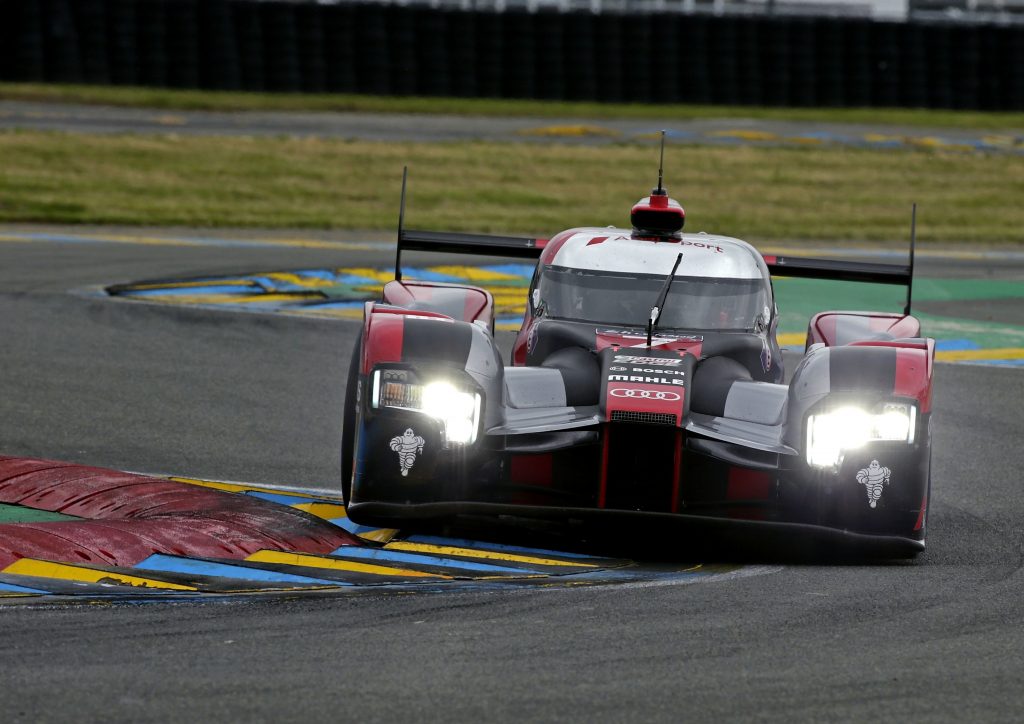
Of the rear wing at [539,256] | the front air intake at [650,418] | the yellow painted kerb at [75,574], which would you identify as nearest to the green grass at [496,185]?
the rear wing at [539,256]

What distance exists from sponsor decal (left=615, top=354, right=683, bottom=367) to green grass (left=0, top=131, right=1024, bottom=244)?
13563mm

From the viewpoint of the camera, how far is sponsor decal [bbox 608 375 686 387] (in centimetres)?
637

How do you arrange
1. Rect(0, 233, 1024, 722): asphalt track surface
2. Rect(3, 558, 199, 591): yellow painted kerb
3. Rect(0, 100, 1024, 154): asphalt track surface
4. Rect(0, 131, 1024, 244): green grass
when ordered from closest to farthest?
1. Rect(0, 233, 1024, 722): asphalt track surface
2. Rect(3, 558, 199, 591): yellow painted kerb
3. Rect(0, 131, 1024, 244): green grass
4. Rect(0, 100, 1024, 154): asphalt track surface

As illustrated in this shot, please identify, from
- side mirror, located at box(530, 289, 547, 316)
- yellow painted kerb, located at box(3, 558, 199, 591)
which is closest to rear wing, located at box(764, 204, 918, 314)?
side mirror, located at box(530, 289, 547, 316)

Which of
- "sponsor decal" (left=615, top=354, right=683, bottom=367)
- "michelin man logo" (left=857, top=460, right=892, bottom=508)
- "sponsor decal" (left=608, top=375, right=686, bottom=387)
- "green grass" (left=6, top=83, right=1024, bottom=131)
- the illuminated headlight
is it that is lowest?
"michelin man logo" (left=857, top=460, right=892, bottom=508)

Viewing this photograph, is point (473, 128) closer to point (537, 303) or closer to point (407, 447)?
point (537, 303)

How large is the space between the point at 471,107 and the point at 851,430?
2435 cm

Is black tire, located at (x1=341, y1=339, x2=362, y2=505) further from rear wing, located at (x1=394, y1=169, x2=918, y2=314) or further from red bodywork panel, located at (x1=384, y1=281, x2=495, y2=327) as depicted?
rear wing, located at (x1=394, y1=169, x2=918, y2=314)

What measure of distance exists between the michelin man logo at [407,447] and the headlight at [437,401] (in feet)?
0.36

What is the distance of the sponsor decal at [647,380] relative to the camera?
6.37 metres

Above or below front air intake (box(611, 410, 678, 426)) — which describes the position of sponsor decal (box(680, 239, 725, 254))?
above

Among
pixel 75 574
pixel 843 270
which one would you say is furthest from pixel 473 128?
pixel 75 574

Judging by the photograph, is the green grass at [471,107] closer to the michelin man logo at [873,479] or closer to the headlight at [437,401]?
the headlight at [437,401]

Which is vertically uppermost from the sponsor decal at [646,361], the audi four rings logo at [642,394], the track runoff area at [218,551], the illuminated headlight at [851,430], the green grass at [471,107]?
the green grass at [471,107]
